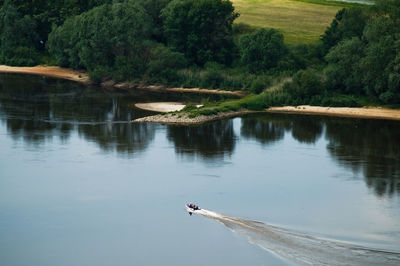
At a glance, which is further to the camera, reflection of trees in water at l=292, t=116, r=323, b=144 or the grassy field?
the grassy field

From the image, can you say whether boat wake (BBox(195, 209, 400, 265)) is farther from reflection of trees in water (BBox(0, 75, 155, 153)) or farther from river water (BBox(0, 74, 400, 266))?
reflection of trees in water (BBox(0, 75, 155, 153))

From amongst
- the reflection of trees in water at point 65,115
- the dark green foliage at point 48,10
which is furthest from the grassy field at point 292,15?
the reflection of trees in water at point 65,115

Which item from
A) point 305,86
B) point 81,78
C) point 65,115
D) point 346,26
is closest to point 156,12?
point 81,78

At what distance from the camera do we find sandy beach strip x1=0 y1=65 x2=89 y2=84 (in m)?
142

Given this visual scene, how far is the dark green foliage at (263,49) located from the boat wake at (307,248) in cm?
7612

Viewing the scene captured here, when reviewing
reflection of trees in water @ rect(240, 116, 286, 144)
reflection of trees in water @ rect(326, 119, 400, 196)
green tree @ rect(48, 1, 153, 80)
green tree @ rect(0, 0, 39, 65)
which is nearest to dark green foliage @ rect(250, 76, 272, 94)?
reflection of trees in water @ rect(240, 116, 286, 144)

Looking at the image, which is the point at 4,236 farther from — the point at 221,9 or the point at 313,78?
the point at 221,9

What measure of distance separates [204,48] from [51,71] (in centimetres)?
3754

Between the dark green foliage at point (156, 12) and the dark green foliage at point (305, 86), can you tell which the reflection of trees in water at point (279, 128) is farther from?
the dark green foliage at point (156, 12)

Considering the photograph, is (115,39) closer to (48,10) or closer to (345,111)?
(48,10)

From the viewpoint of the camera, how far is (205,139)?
8025 centimetres

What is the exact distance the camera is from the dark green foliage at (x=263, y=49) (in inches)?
4813

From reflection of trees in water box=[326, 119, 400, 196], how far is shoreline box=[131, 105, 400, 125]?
398 centimetres

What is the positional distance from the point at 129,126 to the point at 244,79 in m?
40.9
